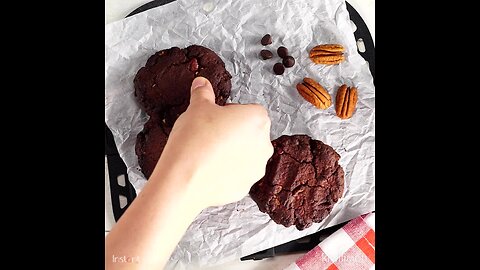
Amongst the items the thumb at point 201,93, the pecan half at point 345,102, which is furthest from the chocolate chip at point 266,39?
the thumb at point 201,93

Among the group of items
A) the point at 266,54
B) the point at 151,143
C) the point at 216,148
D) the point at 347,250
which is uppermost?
the point at 266,54

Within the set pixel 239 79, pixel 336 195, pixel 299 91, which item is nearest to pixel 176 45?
pixel 239 79

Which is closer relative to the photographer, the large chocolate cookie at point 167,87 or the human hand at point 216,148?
the human hand at point 216,148

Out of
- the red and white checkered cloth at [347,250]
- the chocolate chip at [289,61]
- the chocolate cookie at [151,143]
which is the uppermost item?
the chocolate chip at [289,61]

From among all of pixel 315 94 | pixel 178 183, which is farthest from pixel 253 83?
pixel 178 183

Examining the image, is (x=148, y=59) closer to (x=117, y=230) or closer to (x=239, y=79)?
(x=239, y=79)

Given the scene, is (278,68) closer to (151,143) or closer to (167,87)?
(167,87)

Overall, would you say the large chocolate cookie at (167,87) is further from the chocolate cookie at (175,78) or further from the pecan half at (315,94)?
the pecan half at (315,94)
